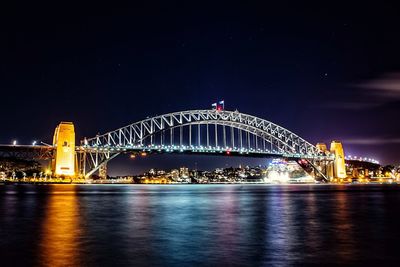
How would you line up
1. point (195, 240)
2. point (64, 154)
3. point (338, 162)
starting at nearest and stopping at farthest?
1. point (195, 240)
2. point (64, 154)
3. point (338, 162)

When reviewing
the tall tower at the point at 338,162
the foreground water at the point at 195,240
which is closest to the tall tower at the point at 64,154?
the foreground water at the point at 195,240

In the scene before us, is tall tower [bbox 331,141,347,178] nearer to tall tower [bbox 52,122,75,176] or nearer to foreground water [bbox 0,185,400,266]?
tall tower [bbox 52,122,75,176]

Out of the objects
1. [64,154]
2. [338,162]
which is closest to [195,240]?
[64,154]

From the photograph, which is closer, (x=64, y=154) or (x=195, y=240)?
(x=195, y=240)

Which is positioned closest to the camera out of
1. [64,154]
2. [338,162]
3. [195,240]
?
[195,240]

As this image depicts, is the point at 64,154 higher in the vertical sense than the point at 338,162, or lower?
higher

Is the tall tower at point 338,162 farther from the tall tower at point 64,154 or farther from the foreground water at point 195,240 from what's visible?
the foreground water at point 195,240

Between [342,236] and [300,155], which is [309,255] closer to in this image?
[342,236]

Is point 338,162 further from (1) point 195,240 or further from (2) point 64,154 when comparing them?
(1) point 195,240

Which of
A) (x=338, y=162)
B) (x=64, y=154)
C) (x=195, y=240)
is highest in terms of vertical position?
(x=64, y=154)

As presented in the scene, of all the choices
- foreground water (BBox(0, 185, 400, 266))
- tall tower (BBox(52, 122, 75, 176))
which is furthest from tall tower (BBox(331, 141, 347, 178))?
foreground water (BBox(0, 185, 400, 266))
